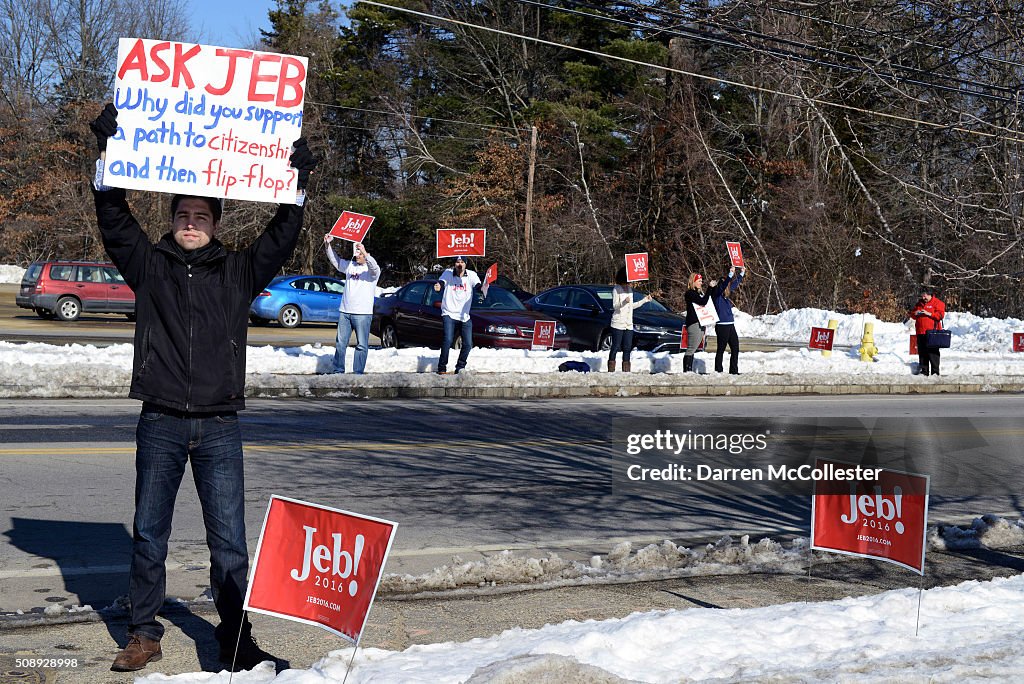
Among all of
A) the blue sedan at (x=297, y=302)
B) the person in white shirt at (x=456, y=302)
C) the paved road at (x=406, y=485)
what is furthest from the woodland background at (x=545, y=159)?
the paved road at (x=406, y=485)

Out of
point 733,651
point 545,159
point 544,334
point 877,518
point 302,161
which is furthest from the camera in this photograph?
point 545,159

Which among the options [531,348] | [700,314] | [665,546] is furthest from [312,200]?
[665,546]

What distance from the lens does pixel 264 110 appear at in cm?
545

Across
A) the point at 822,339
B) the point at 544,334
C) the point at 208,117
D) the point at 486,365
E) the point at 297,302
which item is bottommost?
the point at 486,365

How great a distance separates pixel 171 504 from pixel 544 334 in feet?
53.8

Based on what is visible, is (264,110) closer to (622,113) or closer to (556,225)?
(556,225)

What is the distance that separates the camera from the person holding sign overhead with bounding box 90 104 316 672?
4613 millimetres

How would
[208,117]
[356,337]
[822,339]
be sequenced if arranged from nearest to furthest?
[208,117]
[356,337]
[822,339]

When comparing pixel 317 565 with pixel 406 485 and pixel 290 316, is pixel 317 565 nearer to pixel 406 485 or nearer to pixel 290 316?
pixel 406 485

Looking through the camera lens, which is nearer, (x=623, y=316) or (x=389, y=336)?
(x=623, y=316)

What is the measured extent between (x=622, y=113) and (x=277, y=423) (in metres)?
40.0

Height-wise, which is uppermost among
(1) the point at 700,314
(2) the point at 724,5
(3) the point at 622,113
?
(3) the point at 622,113

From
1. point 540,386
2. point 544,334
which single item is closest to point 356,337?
point 540,386

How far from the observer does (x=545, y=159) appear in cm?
4944
